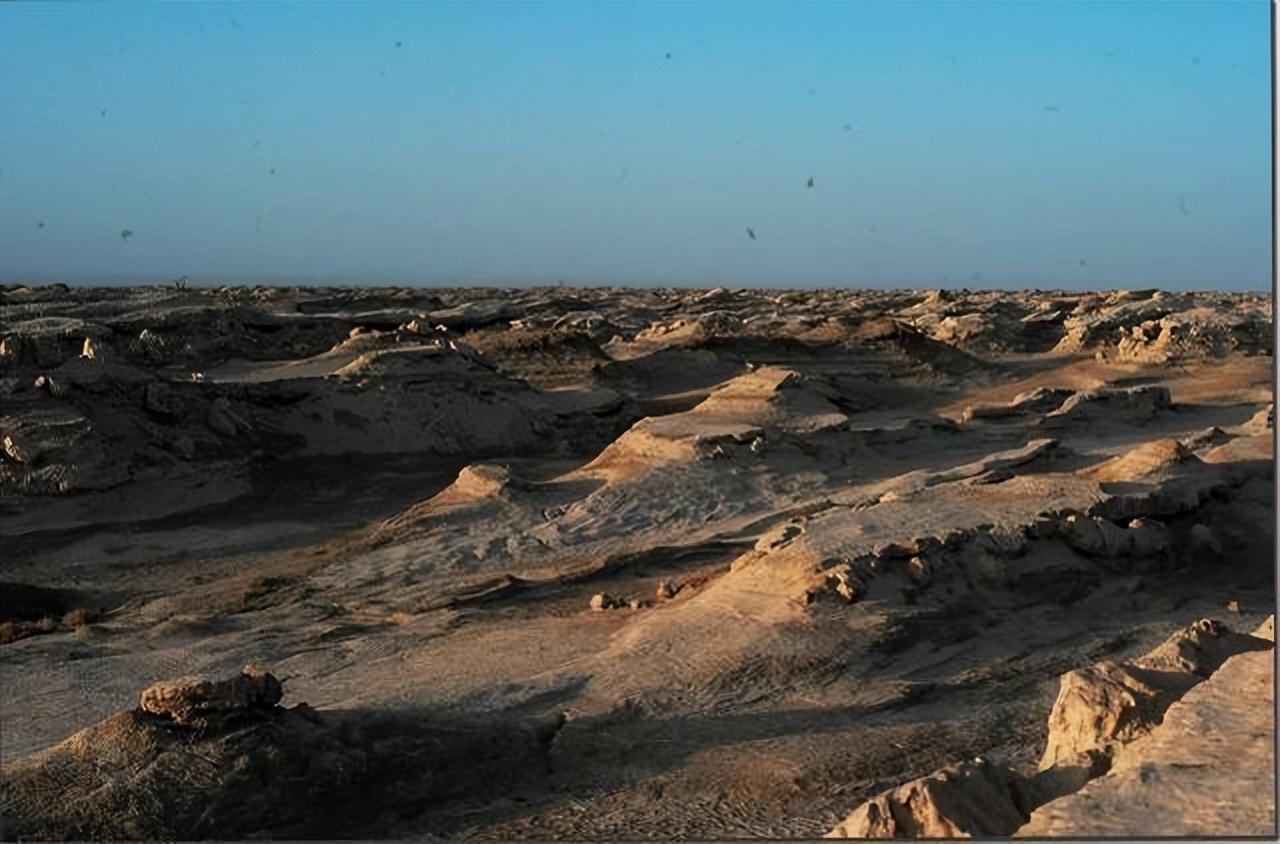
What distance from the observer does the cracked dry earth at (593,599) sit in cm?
546

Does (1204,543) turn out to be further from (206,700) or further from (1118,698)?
(206,700)

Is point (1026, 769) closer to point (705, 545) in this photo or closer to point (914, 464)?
point (705, 545)

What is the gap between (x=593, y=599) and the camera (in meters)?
8.59

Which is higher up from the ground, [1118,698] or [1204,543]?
[1118,698]

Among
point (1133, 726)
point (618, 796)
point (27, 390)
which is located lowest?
point (618, 796)

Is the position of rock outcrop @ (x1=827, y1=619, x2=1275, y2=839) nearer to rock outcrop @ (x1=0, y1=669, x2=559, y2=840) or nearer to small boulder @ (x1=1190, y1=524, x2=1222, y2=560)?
rock outcrop @ (x1=0, y1=669, x2=559, y2=840)

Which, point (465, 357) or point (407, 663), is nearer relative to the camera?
point (407, 663)

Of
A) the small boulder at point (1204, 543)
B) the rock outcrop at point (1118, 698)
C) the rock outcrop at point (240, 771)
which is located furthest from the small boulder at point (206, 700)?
the small boulder at point (1204, 543)

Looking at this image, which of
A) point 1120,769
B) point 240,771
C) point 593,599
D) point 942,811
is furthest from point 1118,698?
point 593,599

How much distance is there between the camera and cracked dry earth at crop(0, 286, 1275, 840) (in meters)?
5.46

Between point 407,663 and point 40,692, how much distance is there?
6.68 ft

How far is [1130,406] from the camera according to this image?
15.8m

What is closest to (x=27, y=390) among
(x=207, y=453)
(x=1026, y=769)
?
(x=207, y=453)

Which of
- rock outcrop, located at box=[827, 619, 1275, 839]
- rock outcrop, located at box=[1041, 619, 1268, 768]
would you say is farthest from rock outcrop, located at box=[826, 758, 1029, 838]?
rock outcrop, located at box=[1041, 619, 1268, 768]
